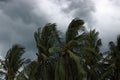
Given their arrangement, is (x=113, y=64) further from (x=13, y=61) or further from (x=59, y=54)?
(x=13, y=61)

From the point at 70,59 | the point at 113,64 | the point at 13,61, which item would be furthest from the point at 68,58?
the point at 13,61

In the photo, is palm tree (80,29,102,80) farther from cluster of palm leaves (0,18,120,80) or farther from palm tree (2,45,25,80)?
palm tree (2,45,25,80)

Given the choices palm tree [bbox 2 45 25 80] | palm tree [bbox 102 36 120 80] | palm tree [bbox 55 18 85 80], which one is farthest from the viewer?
palm tree [bbox 2 45 25 80]

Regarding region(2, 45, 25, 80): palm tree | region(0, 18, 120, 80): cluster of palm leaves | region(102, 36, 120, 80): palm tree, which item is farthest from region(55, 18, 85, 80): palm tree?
region(2, 45, 25, 80): palm tree

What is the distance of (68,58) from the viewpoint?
5556cm

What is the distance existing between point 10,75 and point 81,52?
1974 cm

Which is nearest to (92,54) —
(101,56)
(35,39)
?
(101,56)

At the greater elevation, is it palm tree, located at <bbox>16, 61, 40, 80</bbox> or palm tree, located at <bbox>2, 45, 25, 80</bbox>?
palm tree, located at <bbox>2, 45, 25, 80</bbox>

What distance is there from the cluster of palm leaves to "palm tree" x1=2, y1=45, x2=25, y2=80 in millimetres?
9726

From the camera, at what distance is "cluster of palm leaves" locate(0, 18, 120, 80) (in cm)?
5472

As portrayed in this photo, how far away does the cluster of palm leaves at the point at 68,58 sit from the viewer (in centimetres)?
5472

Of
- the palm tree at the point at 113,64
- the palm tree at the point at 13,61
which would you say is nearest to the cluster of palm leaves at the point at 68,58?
the palm tree at the point at 113,64

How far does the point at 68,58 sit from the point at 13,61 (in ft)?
57.0

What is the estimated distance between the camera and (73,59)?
54.2 m
